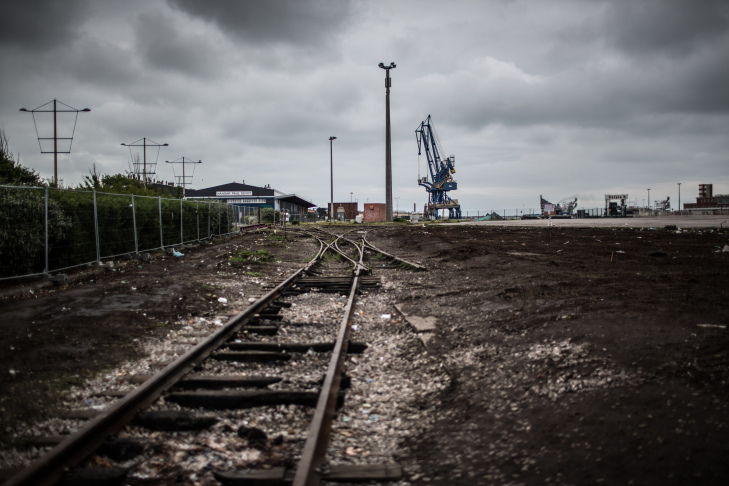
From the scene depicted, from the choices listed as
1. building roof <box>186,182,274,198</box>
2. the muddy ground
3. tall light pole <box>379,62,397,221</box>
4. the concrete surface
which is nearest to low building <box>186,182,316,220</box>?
building roof <box>186,182,274,198</box>

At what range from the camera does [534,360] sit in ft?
15.1

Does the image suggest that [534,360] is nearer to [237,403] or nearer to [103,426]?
[237,403]

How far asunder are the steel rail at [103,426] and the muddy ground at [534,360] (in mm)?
707

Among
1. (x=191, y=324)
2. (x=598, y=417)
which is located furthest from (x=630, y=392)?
(x=191, y=324)

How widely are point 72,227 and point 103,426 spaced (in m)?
10.3

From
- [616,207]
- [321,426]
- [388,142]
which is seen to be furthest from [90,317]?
[616,207]

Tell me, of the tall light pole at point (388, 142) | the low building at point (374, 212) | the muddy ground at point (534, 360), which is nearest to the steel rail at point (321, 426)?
the muddy ground at point (534, 360)

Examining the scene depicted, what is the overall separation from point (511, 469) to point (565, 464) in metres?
0.30

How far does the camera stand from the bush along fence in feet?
32.7

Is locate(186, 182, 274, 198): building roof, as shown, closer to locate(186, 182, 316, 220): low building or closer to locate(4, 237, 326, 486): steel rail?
locate(186, 182, 316, 220): low building

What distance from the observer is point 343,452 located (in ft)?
10.6

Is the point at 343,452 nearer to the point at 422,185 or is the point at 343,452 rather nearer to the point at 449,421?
→ the point at 449,421

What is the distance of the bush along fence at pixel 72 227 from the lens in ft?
32.7

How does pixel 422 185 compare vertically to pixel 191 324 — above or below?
above
